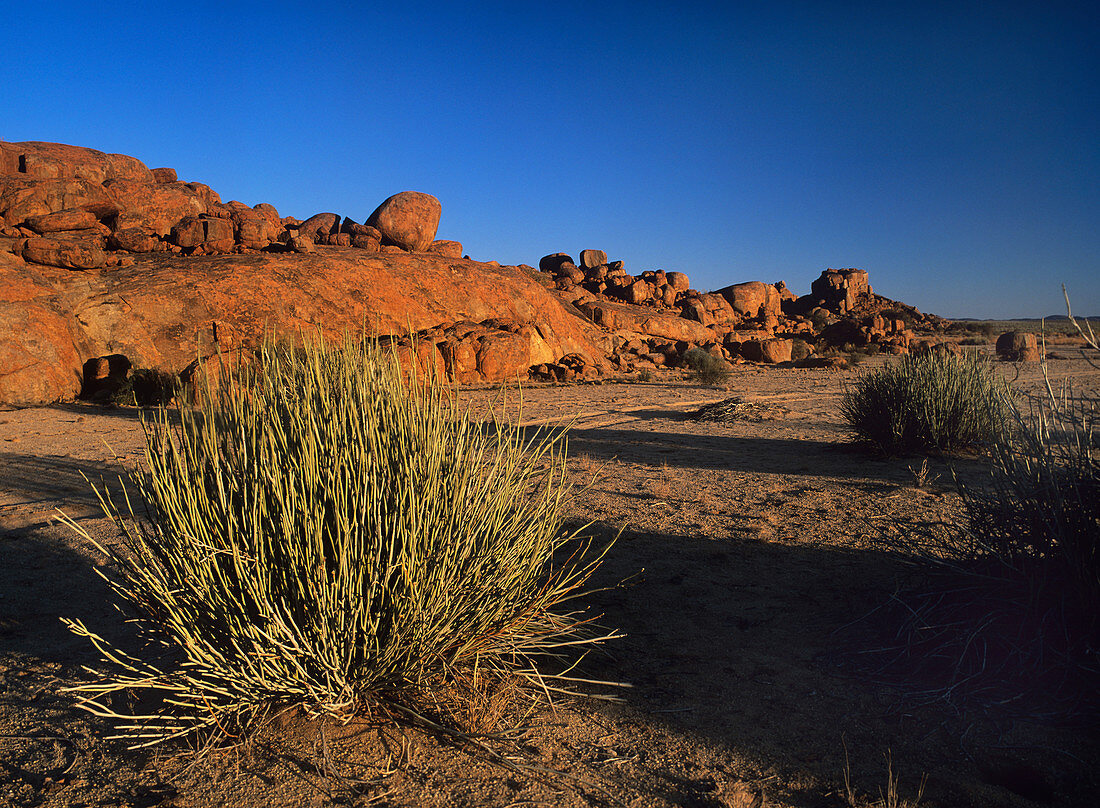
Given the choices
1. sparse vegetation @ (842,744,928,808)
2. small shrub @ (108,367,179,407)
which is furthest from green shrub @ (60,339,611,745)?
small shrub @ (108,367,179,407)

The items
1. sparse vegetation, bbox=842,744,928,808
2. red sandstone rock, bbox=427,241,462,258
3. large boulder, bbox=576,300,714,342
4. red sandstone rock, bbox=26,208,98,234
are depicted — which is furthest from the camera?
large boulder, bbox=576,300,714,342

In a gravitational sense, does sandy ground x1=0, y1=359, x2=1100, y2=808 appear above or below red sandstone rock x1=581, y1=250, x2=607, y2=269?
below

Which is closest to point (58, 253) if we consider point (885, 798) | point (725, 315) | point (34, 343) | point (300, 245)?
point (34, 343)

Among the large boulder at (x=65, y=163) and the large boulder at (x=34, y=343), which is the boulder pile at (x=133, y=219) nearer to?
the large boulder at (x=65, y=163)

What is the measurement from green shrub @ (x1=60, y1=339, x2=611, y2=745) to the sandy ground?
198 millimetres

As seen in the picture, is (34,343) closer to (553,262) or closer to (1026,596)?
(1026,596)

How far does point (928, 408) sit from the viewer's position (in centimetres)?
716

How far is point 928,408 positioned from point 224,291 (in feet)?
44.5

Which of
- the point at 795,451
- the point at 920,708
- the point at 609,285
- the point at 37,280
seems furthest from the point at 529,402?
the point at 609,285

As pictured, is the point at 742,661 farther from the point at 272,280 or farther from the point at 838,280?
the point at 838,280

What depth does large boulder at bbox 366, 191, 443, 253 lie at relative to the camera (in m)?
21.6

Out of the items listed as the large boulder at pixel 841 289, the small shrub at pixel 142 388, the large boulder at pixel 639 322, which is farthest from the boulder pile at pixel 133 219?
the large boulder at pixel 841 289

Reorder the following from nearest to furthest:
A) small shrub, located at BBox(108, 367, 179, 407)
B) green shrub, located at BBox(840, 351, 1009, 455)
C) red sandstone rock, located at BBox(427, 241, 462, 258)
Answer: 1. green shrub, located at BBox(840, 351, 1009, 455)
2. small shrub, located at BBox(108, 367, 179, 407)
3. red sandstone rock, located at BBox(427, 241, 462, 258)

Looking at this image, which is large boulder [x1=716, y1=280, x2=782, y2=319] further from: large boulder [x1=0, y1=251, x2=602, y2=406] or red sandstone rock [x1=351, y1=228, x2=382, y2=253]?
red sandstone rock [x1=351, y1=228, x2=382, y2=253]
